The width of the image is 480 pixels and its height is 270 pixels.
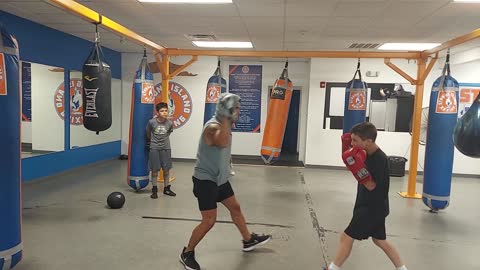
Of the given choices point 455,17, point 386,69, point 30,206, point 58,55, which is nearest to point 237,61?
point 386,69

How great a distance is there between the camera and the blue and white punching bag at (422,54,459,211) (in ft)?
14.2

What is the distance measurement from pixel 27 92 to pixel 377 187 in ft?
19.7

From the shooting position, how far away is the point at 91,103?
271cm

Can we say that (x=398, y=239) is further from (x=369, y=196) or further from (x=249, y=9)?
(x=249, y=9)

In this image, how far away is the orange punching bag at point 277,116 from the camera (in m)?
4.77

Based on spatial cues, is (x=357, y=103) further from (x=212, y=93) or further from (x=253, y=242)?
(x=253, y=242)

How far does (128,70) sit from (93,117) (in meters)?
6.25

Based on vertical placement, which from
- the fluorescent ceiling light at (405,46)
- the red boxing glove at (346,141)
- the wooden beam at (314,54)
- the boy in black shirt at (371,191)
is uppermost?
the fluorescent ceiling light at (405,46)

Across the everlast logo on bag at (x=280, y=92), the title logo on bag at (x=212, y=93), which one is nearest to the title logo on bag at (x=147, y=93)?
the title logo on bag at (x=212, y=93)

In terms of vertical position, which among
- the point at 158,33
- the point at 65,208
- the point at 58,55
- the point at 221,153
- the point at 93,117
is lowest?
the point at 65,208

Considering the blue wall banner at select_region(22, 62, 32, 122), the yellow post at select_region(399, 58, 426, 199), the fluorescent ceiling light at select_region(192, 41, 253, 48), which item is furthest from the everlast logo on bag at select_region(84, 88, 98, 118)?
the yellow post at select_region(399, 58, 426, 199)

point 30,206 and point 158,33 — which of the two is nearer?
point 30,206

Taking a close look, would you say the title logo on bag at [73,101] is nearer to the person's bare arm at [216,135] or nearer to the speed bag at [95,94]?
the speed bag at [95,94]

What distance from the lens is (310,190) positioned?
5969 mm
